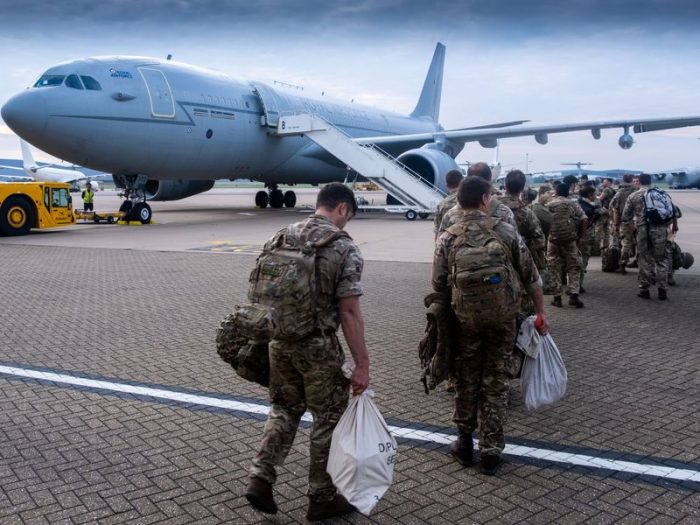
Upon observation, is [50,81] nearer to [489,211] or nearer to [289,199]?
[289,199]

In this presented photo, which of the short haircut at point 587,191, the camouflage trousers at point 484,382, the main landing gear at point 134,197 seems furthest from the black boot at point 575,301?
the main landing gear at point 134,197

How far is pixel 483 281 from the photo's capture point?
3883mm

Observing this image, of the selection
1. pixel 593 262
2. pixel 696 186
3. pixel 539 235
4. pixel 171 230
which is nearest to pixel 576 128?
pixel 593 262

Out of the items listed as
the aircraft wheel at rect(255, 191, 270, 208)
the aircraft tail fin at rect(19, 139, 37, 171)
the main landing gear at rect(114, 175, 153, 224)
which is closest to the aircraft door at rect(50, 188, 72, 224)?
the main landing gear at rect(114, 175, 153, 224)

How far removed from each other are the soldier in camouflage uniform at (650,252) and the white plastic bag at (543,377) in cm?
584

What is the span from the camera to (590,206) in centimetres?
1030

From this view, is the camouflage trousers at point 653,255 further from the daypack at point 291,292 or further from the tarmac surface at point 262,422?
the daypack at point 291,292

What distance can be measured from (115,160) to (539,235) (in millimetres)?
15431

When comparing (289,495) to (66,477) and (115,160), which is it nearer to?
(66,477)

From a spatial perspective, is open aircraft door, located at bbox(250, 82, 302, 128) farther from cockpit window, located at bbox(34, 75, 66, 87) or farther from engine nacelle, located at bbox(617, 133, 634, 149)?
Result: engine nacelle, located at bbox(617, 133, 634, 149)

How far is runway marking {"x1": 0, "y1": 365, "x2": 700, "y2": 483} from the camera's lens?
396cm

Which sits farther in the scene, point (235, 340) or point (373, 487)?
point (235, 340)

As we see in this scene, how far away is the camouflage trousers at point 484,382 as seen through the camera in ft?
13.3

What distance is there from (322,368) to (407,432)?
1.51 metres
